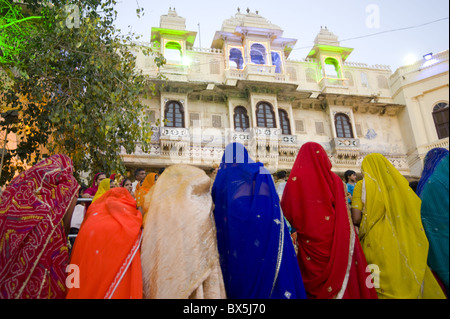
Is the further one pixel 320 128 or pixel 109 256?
pixel 320 128

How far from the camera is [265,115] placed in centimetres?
1408

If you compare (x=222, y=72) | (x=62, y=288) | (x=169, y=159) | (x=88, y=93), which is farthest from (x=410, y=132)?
(x=62, y=288)

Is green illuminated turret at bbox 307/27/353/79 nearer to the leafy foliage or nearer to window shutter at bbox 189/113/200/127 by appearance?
window shutter at bbox 189/113/200/127

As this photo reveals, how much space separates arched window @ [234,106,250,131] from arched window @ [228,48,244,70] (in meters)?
1.85

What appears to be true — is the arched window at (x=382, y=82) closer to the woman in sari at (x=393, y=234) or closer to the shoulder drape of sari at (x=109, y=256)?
the woman in sari at (x=393, y=234)

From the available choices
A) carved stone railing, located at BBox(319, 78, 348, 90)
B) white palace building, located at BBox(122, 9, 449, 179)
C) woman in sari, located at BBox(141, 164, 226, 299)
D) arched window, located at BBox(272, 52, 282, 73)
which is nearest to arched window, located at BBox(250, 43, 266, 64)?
white palace building, located at BBox(122, 9, 449, 179)

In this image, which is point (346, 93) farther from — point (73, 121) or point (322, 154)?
point (322, 154)

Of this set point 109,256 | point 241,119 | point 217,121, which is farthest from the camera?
point 241,119

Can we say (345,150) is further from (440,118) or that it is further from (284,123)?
(440,118)

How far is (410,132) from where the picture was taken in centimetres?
1496

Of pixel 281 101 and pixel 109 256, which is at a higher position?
pixel 281 101

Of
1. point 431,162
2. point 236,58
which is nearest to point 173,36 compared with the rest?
point 236,58

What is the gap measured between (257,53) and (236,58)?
866mm
